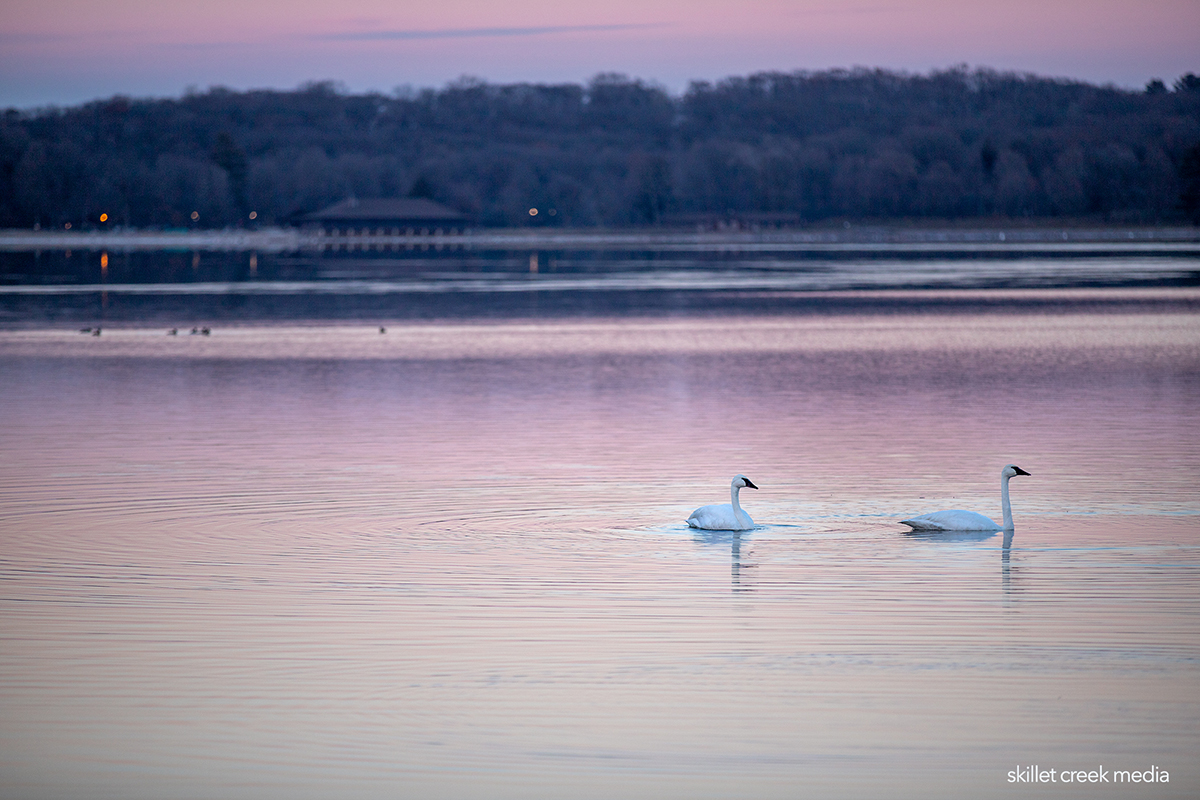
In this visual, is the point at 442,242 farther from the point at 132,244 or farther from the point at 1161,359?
the point at 1161,359

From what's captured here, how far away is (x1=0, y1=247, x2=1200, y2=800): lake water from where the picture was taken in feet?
22.2

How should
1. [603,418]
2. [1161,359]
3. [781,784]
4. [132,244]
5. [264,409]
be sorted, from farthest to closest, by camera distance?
[132,244] → [1161,359] → [264,409] → [603,418] → [781,784]

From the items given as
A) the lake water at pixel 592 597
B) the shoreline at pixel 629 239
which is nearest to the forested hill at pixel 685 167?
the shoreline at pixel 629 239

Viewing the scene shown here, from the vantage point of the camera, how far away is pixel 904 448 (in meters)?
16.2

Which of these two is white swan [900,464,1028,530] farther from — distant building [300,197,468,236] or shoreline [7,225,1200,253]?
distant building [300,197,468,236]

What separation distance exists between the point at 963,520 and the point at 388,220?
430 feet

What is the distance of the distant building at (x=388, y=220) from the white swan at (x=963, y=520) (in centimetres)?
13031

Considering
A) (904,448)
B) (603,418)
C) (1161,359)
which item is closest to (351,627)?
(904,448)

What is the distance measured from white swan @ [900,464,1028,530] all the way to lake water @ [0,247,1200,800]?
0.52ft

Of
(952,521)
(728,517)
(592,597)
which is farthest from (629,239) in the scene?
(592,597)

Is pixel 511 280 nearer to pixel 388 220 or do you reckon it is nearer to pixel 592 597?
pixel 592 597

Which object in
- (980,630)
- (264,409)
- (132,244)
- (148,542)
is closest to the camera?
(980,630)

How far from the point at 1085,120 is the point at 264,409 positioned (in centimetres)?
→ 15560

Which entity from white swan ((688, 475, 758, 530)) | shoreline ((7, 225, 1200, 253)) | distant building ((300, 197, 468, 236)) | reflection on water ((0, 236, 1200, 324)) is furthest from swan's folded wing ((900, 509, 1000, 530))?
distant building ((300, 197, 468, 236))
